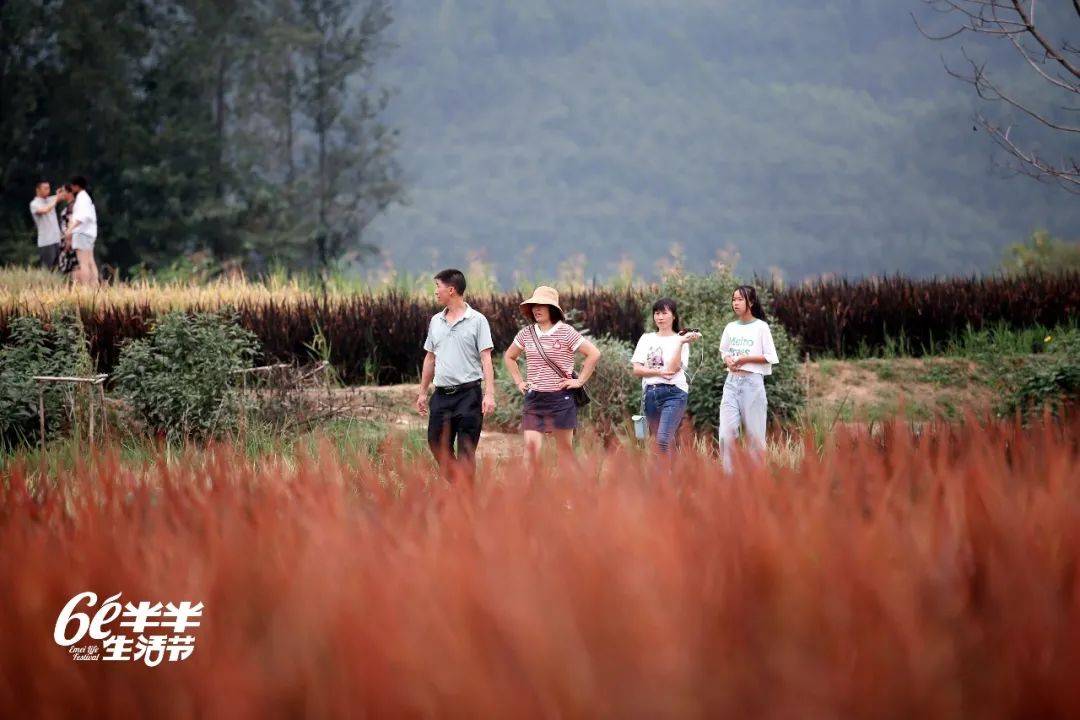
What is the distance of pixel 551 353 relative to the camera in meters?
7.77

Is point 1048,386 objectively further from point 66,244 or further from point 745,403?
point 66,244

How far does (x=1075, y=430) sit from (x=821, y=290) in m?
16.5

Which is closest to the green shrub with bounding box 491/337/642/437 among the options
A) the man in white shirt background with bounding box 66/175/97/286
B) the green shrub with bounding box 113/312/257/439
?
the green shrub with bounding box 113/312/257/439

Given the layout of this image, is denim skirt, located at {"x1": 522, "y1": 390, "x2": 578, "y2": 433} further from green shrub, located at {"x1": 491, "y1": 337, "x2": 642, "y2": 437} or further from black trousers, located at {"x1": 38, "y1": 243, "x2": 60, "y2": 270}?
black trousers, located at {"x1": 38, "y1": 243, "x2": 60, "y2": 270}

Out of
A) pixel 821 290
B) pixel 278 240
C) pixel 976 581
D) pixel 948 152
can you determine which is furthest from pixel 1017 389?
pixel 948 152

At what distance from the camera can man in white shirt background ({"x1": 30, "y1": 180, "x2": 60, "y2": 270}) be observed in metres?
21.1

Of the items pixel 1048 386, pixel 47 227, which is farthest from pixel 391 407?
pixel 47 227

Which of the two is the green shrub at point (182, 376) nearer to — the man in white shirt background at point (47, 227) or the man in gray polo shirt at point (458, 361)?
the man in gray polo shirt at point (458, 361)

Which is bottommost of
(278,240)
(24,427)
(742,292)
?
(24,427)

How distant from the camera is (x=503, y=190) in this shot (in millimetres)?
85250

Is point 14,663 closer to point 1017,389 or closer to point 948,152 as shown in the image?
point 1017,389

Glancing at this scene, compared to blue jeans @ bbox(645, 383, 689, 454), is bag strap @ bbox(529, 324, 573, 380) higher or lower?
higher
